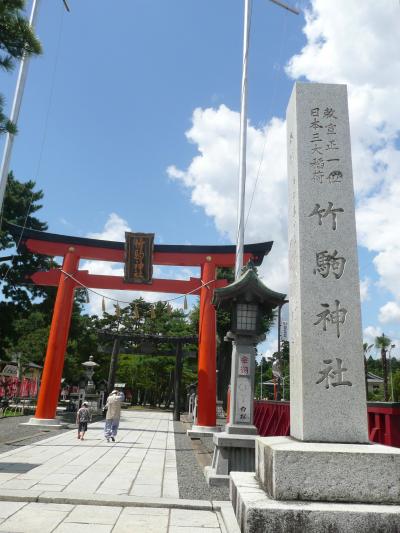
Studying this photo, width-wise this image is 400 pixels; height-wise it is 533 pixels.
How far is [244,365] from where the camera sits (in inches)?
303

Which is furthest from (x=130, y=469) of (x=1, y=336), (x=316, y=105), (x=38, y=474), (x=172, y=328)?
(x=172, y=328)

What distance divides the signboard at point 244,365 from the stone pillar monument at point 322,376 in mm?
3423

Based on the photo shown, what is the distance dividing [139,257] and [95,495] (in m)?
11.7

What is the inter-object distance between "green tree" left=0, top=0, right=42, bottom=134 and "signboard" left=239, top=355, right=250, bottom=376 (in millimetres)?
5779

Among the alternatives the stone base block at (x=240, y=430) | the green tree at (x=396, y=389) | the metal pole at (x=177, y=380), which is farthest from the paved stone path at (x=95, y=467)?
the green tree at (x=396, y=389)

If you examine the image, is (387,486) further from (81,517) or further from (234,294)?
(234,294)

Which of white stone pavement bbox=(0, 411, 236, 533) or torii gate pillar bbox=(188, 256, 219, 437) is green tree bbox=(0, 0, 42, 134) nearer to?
white stone pavement bbox=(0, 411, 236, 533)

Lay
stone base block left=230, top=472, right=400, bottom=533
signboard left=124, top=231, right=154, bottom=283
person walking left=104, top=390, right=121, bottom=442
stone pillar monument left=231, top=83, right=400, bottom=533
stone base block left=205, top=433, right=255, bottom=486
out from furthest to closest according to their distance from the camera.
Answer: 1. signboard left=124, top=231, right=154, bottom=283
2. person walking left=104, top=390, right=121, bottom=442
3. stone base block left=205, top=433, right=255, bottom=486
4. stone pillar monument left=231, top=83, right=400, bottom=533
5. stone base block left=230, top=472, right=400, bottom=533

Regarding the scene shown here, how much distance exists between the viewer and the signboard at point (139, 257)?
16.0m

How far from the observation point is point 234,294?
8.00m

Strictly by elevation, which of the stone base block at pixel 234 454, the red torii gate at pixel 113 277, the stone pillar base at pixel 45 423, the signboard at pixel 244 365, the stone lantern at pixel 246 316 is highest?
the red torii gate at pixel 113 277

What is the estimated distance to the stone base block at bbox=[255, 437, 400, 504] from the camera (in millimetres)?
3137

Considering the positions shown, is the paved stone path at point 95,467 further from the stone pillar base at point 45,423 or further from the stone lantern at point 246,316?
the stone pillar base at point 45,423

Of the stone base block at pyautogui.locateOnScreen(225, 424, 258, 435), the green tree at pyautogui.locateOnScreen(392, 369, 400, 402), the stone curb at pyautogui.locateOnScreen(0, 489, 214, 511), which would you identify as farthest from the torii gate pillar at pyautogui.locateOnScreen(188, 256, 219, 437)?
the green tree at pyautogui.locateOnScreen(392, 369, 400, 402)
